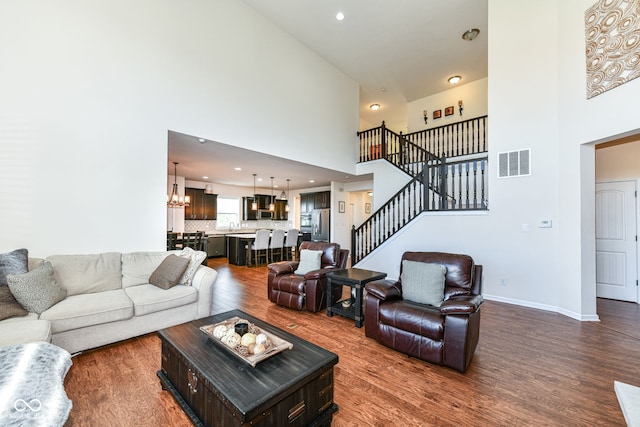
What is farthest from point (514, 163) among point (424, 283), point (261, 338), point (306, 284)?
point (261, 338)

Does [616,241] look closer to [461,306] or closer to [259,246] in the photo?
[461,306]

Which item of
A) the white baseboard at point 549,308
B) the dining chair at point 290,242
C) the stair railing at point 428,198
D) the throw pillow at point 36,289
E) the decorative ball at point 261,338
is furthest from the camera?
the dining chair at point 290,242

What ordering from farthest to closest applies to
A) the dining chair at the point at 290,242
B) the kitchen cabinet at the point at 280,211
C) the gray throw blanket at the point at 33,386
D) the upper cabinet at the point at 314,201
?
the kitchen cabinet at the point at 280,211 → the upper cabinet at the point at 314,201 → the dining chair at the point at 290,242 → the gray throw blanket at the point at 33,386

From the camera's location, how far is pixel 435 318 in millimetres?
2428

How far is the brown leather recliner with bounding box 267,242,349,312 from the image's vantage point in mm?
3781

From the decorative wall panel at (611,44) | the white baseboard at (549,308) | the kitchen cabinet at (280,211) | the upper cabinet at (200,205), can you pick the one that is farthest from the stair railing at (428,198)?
the upper cabinet at (200,205)

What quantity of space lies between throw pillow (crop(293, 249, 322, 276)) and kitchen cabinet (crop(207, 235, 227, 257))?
5.41m

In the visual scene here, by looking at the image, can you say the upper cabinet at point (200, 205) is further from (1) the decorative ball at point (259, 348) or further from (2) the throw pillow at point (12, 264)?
(1) the decorative ball at point (259, 348)

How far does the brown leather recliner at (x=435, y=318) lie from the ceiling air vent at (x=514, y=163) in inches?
90.3

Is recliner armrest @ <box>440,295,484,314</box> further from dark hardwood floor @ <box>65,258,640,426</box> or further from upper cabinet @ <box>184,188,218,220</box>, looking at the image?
upper cabinet @ <box>184,188,218,220</box>

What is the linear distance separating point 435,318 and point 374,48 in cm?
598

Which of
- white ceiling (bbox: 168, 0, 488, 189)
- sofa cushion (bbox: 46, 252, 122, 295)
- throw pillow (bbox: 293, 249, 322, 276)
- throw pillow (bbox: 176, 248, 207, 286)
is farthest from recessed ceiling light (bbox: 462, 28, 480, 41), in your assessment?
sofa cushion (bbox: 46, 252, 122, 295)

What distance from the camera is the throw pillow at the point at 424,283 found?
9.23ft

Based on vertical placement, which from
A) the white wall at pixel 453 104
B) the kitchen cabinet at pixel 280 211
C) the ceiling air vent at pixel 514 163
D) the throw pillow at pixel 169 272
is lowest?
the throw pillow at pixel 169 272
